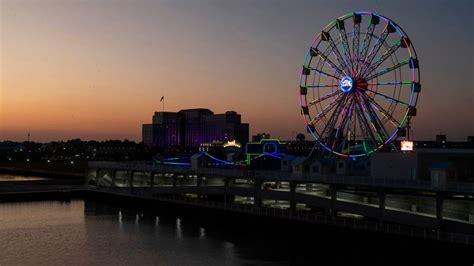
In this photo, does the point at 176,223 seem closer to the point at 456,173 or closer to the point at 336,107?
the point at 336,107

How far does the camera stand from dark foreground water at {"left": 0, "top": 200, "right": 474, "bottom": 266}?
43.5m

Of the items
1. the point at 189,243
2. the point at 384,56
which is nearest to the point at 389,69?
the point at 384,56

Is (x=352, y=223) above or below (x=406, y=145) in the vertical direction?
below

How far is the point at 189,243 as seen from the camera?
5125 centimetres

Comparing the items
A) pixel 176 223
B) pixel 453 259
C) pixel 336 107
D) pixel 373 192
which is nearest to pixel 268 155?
pixel 336 107

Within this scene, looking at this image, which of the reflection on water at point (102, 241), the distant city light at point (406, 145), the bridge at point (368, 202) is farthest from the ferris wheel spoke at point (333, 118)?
the reflection on water at point (102, 241)

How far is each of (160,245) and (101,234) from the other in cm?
865

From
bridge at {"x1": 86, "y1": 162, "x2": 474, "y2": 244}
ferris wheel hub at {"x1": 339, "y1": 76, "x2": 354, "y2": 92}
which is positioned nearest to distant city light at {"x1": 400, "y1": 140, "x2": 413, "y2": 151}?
bridge at {"x1": 86, "y1": 162, "x2": 474, "y2": 244}

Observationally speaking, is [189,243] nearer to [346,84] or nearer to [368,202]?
[368,202]

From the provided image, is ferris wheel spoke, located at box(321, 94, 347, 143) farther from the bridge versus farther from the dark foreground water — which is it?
the dark foreground water

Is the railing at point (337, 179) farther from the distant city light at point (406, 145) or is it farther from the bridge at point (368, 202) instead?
the distant city light at point (406, 145)

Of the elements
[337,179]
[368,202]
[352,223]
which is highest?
[337,179]

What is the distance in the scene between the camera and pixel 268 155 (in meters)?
86.6

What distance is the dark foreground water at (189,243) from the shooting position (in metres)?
43.5
